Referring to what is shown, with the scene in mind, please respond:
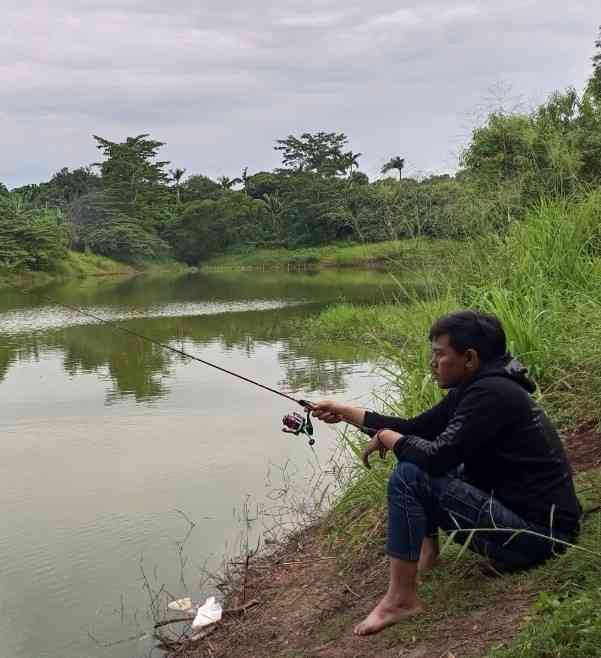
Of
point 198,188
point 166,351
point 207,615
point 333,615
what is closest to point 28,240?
point 198,188

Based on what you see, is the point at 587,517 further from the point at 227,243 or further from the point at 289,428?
the point at 227,243

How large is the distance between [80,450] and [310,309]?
1209cm

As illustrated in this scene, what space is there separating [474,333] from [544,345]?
2.30 m

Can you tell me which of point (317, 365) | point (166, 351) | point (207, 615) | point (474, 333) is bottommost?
point (207, 615)

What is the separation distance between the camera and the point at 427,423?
2691mm

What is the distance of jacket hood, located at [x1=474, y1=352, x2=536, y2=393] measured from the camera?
241 centimetres

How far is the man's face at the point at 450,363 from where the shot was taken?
2467 millimetres

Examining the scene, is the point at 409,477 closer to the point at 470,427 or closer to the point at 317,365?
the point at 470,427

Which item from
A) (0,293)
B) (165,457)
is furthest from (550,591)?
(0,293)

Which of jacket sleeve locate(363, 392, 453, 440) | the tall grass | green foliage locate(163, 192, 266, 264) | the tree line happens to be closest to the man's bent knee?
jacket sleeve locate(363, 392, 453, 440)

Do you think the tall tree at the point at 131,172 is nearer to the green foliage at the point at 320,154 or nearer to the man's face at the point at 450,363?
the green foliage at the point at 320,154

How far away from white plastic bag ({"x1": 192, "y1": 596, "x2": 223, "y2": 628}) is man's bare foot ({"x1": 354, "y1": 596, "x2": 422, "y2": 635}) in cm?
122

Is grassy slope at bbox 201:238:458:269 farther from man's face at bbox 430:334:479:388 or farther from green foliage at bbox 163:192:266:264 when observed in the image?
man's face at bbox 430:334:479:388

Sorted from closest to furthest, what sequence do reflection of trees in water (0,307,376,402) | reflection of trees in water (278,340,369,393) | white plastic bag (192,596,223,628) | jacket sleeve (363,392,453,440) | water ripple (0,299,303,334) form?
jacket sleeve (363,392,453,440)
white plastic bag (192,596,223,628)
reflection of trees in water (278,340,369,393)
reflection of trees in water (0,307,376,402)
water ripple (0,299,303,334)
